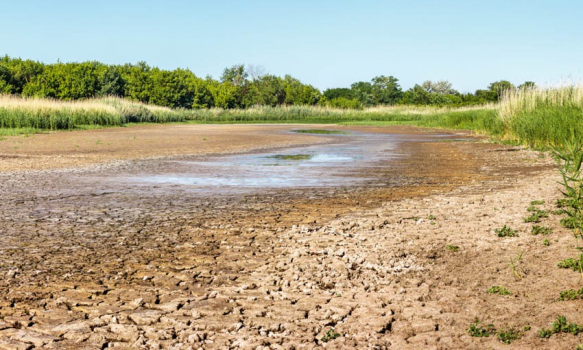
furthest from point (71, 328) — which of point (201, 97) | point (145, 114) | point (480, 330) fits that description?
point (201, 97)

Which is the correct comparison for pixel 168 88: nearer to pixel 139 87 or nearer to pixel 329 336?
pixel 139 87

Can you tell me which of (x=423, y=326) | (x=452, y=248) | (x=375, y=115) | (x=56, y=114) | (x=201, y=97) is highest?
(x=201, y=97)

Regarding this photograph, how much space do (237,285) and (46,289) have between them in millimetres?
1453

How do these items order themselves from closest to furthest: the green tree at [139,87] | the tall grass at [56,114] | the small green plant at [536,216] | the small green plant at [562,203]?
the small green plant at [536,216] < the small green plant at [562,203] < the tall grass at [56,114] < the green tree at [139,87]

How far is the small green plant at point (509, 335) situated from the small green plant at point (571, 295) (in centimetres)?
75

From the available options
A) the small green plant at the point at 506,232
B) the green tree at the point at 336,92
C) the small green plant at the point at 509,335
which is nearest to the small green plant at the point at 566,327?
the small green plant at the point at 509,335

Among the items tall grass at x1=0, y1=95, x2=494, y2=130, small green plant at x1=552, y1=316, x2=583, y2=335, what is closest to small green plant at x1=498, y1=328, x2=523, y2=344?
small green plant at x1=552, y1=316, x2=583, y2=335

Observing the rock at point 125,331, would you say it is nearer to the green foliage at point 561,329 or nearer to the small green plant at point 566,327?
the green foliage at point 561,329

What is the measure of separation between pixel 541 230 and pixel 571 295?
1957mm

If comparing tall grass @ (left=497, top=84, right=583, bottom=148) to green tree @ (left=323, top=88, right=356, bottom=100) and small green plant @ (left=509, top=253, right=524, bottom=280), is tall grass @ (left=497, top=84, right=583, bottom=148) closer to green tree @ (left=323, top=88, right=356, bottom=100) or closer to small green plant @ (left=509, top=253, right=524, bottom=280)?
small green plant @ (left=509, top=253, right=524, bottom=280)

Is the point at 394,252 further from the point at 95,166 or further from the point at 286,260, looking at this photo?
the point at 95,166

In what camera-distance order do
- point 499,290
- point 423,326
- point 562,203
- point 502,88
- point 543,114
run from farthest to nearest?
1. point 502,88
2. point 543,114
3. point 562,203
4. point 499,290
5. point 423,326

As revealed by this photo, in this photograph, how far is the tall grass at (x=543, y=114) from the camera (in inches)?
617

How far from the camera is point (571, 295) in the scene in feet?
14.0
